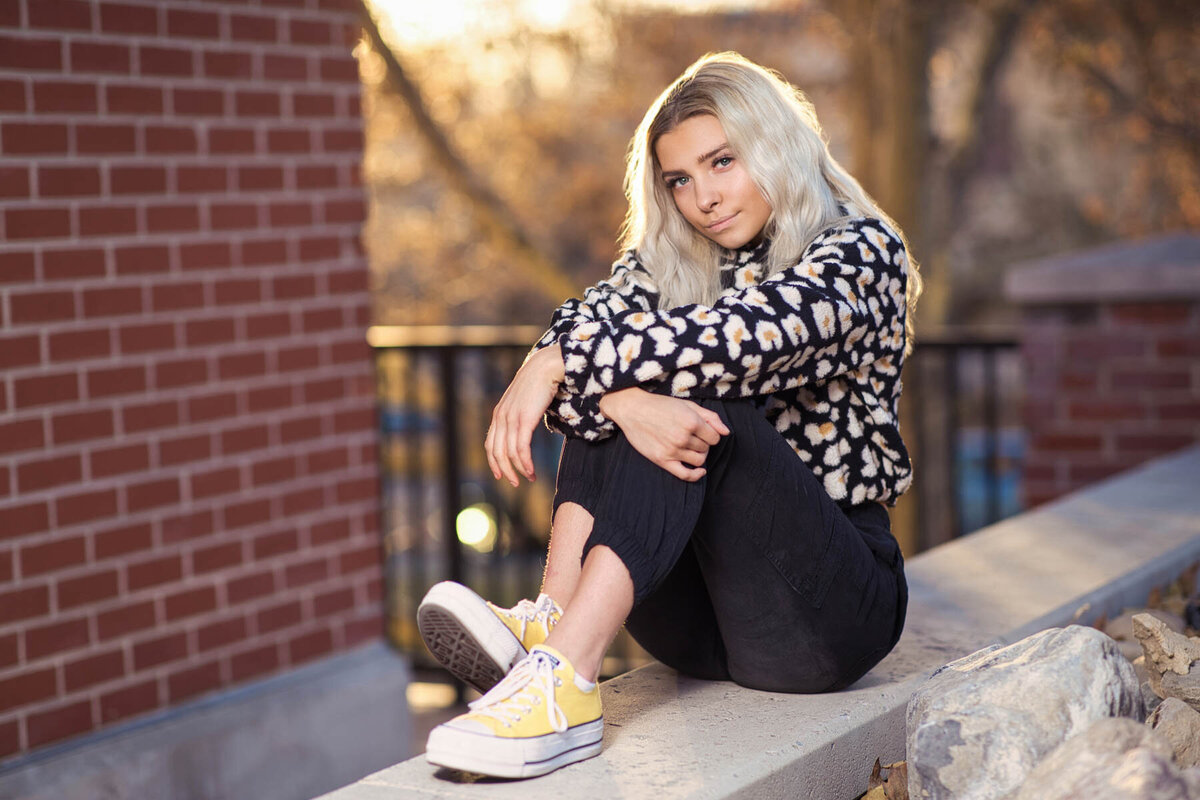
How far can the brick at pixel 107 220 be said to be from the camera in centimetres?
291

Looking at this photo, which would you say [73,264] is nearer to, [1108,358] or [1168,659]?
[1168,659]

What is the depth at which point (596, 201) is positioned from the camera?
10.5m

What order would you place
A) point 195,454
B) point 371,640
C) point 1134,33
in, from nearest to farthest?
point 195,454
point 371,640
point 1134,33

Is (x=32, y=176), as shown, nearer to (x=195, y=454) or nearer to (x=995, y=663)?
(x=195, y=454)

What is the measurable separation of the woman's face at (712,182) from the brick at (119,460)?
1463 millimetres

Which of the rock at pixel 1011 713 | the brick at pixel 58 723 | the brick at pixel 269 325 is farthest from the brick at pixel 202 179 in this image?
the rock at pixel 1011 713

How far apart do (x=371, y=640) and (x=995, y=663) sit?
2148mm

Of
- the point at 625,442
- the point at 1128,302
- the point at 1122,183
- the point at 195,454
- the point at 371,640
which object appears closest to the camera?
the point at 625,442

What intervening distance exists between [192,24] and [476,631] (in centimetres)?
189

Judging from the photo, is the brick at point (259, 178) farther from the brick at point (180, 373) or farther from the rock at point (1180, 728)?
the rock at point (1180, 728)

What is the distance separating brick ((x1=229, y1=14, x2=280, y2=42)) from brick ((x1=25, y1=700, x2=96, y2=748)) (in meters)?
1.68

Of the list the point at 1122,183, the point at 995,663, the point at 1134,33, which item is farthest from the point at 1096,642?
the point at 1122,183

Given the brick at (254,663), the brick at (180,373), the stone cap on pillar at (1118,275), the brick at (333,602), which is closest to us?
the brick at (180,373)

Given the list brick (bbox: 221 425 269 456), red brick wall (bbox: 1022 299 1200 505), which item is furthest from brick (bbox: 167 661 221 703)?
red brick wall (bbox: 1022 299 1200 505)
